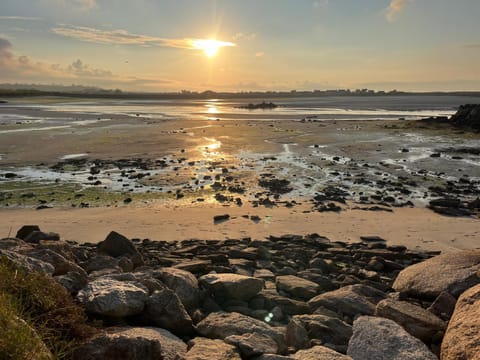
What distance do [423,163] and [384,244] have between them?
1380 centimetres

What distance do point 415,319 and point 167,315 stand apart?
3262 millimetres

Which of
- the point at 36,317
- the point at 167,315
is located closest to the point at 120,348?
the point at 36,317

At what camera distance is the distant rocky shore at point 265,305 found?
503cm

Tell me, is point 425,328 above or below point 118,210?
above

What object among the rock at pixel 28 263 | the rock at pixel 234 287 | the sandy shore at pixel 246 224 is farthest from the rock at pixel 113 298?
the sandy shore at pixel 246 224

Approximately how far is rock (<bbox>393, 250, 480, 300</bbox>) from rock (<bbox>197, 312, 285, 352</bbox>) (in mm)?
2847

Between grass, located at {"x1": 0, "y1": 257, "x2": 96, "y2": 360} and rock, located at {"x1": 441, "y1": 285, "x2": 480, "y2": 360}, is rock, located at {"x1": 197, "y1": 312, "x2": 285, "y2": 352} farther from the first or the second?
rock, located at {"x1": 441, "y1": 285, "x2": 480, "y2": 360}

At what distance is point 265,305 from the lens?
7.11m

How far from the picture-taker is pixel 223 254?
10.2 m

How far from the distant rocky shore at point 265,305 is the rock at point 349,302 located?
0.8 inches

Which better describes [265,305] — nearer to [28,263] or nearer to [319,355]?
[319,355]

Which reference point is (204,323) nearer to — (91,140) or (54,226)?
(54,226)

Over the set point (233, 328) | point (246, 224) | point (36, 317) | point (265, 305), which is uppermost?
point (36, 317)

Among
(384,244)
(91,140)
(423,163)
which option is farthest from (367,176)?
(91,140)
